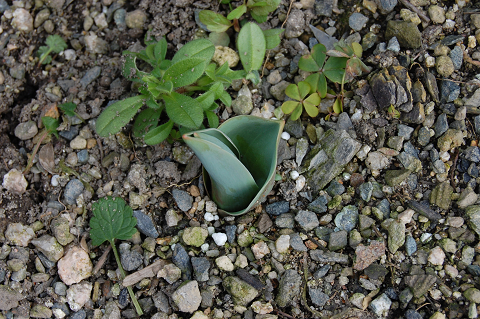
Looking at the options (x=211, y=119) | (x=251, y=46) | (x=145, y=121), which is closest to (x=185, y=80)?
(x=211, y=119)

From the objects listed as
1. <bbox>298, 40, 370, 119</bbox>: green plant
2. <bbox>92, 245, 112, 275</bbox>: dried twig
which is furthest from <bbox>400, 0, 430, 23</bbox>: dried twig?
<bbox>92, 245, 112, 275</bbox>: dried twig

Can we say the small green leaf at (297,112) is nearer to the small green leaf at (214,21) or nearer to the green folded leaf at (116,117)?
the small green leaf at (214,21)

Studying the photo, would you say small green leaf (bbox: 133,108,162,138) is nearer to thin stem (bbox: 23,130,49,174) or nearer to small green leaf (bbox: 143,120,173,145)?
small green leaf (bbox: 143,120,173,145)

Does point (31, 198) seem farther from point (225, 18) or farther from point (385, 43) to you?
point (385, 43)

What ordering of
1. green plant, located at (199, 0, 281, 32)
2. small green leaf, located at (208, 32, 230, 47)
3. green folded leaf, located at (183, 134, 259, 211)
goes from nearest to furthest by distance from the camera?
green folded leaf, located at (183, 134, 259, 211), green plant, located at (199, 0, 281, 32), small green leaf, located at (208, 32, 230, 47)

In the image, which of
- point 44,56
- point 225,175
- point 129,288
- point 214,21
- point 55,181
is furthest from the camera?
point 44,56

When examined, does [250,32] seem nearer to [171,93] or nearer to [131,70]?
[171,93]
